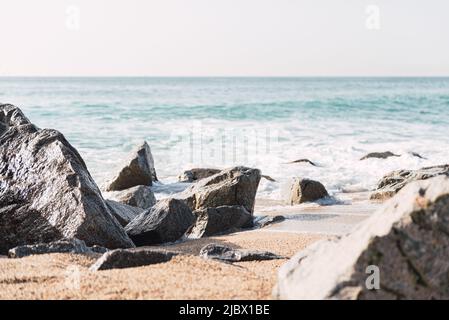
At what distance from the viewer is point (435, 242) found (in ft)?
9.48

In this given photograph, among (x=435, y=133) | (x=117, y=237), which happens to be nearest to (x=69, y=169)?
(x=117, y=237)

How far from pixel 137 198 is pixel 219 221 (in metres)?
2.48

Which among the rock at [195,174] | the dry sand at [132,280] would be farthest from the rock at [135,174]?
the dry sand at [132,280]

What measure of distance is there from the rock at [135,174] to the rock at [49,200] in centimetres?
520

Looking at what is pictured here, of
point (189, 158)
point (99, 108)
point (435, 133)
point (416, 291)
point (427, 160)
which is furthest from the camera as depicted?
point (99, 108)

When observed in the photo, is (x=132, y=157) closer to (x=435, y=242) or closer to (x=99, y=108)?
(x=435, y=242)

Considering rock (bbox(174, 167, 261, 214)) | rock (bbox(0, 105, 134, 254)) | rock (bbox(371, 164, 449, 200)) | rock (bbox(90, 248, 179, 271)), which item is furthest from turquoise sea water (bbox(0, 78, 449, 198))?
rock (bbox(90, 248, 179, 271))

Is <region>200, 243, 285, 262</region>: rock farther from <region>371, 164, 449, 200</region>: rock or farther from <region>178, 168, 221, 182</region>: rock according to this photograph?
<region>178, 168, 221, 182</region>: rock

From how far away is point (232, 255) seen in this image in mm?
5074

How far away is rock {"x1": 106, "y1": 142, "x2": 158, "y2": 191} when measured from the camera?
38.8ft

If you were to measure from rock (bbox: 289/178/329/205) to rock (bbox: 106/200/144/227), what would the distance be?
276 cm

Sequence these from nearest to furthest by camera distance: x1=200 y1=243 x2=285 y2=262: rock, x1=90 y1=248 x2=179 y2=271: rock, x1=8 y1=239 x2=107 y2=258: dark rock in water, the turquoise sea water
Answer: x1=90 y1=248 x2=179 y2=271: rock → x1=8 y1=239 x2=107 y2=258: dark rock in water → x1=200 y1=243 x2=285 y2=262: rock → the turquoise sea water

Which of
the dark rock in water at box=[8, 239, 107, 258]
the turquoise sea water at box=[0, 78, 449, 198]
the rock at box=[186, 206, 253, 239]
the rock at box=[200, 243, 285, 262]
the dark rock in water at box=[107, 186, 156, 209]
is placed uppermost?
the dark rock in water at box=[8, 239, 107, 258]

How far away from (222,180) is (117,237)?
11.3 ft
